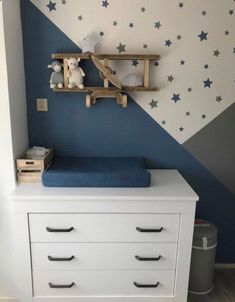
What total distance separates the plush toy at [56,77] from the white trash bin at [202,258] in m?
1.43

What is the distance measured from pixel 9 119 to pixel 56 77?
0.45 metres

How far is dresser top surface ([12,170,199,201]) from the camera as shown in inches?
63.4

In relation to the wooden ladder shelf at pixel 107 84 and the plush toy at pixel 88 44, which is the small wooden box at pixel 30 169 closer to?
the wooden ladder shelf at pixel 107 84

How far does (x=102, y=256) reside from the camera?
1722mm

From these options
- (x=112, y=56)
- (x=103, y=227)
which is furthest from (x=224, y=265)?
(x=112, y=56)

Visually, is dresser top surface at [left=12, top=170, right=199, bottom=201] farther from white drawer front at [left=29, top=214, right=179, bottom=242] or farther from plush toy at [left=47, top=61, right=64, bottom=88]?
plush toy at [left=47, top=61, right=64, bottom=88]

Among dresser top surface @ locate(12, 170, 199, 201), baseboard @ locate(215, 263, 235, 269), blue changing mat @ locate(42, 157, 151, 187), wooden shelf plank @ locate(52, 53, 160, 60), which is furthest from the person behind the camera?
baseboard @ locate(215, 263, 235, 269)

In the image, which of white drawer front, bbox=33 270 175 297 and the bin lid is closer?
white drawer front, bbox=33 270 175 297

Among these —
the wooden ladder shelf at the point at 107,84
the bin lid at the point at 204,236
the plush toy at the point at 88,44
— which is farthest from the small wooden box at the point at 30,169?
the bin lid at the point at 204,236

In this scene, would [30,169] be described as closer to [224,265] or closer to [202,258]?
[202,258]

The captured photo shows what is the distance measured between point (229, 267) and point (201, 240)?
2.11ft

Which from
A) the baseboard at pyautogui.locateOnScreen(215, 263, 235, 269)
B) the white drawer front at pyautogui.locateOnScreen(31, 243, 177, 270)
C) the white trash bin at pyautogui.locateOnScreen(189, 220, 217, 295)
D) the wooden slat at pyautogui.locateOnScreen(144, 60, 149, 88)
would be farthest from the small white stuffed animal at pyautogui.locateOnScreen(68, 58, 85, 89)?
the baseboard at pyautogui.locateOnScreen(215, 263, 235, 269)

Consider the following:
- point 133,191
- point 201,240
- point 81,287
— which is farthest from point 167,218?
point 81,287

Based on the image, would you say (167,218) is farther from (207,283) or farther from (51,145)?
(51,145)
